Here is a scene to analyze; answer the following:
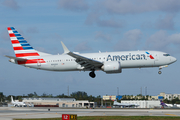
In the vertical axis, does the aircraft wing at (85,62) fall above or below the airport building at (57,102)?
above

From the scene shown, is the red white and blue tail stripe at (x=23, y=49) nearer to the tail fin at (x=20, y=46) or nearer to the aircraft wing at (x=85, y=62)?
the tail fin at (x=20, y=46)

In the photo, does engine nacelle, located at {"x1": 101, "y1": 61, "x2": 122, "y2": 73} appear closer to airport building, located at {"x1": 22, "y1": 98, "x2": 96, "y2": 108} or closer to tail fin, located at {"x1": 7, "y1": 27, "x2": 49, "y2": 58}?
tail fin, located at {"x1": 7, "y1": 27, "x2": 49, "y2": 58}

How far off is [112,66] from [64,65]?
10.2 metres

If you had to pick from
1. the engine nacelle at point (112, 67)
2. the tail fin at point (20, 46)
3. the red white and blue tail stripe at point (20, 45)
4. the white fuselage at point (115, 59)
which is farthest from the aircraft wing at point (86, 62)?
the red white and blue tail stripe at point (20, 45)

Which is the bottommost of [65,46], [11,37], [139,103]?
[139,103]

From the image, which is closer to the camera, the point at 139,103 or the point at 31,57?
the point at 31,57

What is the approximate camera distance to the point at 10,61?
188 ft

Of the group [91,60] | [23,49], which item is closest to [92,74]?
[91,60]

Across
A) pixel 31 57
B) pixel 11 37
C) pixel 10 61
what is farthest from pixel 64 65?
pixel 11 37

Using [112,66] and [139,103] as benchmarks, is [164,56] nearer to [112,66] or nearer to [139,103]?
[112,66]

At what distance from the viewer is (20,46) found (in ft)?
201

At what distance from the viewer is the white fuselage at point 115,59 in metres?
52.6

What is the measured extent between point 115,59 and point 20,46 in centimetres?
2237

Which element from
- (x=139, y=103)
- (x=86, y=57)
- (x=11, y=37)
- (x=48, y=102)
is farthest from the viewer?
(x=139, y=103)
